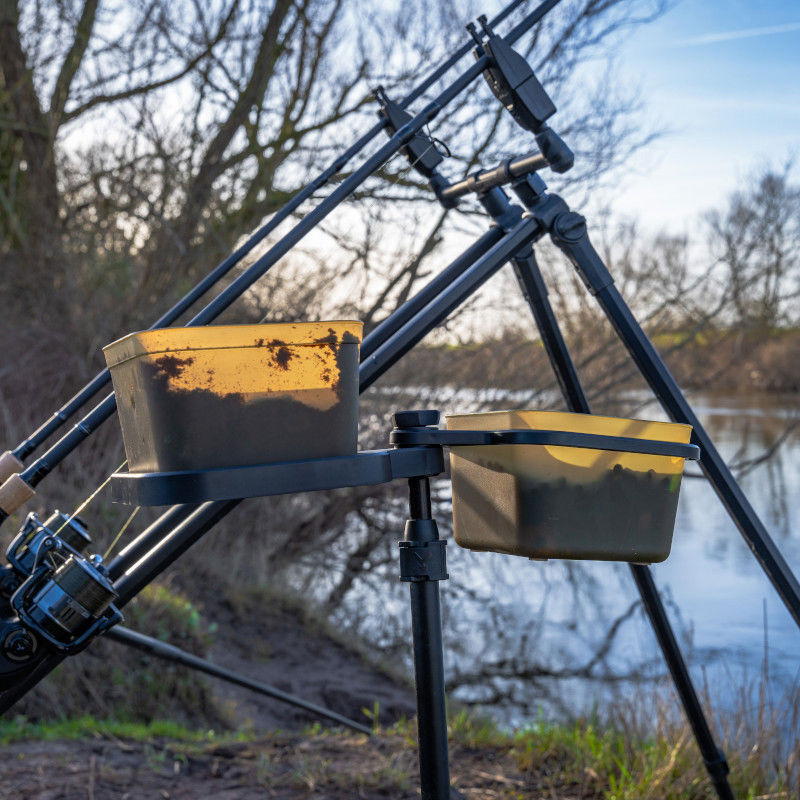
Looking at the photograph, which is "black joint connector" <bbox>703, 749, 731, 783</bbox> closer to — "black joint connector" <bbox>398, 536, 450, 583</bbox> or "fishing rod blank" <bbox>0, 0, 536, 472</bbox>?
"black joint connector" <bbox>398, 536, 450, 583</bbox>

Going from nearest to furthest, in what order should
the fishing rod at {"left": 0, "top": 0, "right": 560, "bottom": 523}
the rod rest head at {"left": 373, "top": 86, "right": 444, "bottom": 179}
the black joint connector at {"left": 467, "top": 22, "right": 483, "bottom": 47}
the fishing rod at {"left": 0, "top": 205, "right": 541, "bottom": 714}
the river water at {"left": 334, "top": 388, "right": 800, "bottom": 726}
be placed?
the fishing rod at {"left": 0, "top": 205, "right": 541, "bottom": 714}
the fishing rod at {"left": 0, "top": 0, "right": 560, "bottom": 523}
the black joint connector at {"left": 467, "top": 22, "right": 483, "bottom": 47}
the rod rest head at {"left": 373, "top": 86, "right": 444, "bottom": 179}
the river water at {"left": 334, "top": 388, "right": 800, "bottom": 726}

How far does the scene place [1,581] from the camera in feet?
6.07

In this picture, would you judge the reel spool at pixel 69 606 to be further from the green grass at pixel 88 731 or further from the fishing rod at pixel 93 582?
the green grass at pixel 88 731

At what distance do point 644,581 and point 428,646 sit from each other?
1166 millimetres

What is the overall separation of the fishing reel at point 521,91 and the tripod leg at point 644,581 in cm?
38

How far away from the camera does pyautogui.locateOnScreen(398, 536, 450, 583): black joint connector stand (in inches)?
51.2

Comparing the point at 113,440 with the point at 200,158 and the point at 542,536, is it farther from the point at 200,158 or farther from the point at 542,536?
the point at 542,536

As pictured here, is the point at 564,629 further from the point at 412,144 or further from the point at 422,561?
the point at 422,561

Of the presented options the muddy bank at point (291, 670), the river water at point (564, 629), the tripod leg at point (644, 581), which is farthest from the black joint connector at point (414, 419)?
the river water at point (564, 629)

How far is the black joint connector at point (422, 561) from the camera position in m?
1.30

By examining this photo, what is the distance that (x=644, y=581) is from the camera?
2.32 m

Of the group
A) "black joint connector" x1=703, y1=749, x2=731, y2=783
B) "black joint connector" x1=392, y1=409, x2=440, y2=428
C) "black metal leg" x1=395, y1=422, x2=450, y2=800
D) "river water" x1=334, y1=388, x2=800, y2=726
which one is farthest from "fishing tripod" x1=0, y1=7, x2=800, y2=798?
"river water" x1=334, y1=388, x2=800, y2=726

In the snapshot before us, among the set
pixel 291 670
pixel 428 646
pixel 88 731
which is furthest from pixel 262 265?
pixel 291 670

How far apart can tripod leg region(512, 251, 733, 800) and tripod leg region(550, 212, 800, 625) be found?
0.24 m
